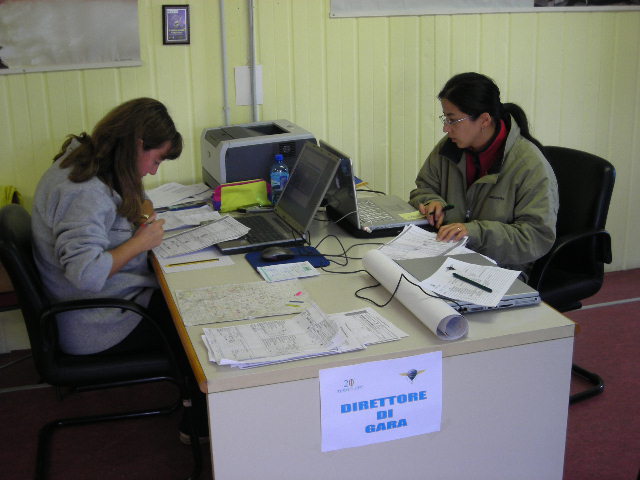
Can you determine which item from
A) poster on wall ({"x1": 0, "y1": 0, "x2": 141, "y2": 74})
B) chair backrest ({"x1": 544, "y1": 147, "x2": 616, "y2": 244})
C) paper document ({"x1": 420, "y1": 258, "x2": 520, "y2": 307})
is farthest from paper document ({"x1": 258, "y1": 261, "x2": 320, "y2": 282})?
poster on wall ({"x1": 0, "y1": 0, "x2": 141, "y2": 74})

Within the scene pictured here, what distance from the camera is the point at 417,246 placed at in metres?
2.28

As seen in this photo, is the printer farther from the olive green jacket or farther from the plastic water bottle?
the olive green jacket

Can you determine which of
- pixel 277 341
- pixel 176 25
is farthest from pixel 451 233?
pixel 176 25

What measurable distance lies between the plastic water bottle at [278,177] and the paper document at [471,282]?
40.2 inches

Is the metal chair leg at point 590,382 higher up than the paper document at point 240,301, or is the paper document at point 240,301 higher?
the paper document at point 240,301

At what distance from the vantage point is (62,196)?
2.07 meters

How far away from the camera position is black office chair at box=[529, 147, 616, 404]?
260 cm

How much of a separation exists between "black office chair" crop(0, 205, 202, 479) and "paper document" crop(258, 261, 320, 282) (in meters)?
0.34

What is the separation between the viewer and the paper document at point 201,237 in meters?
2.38

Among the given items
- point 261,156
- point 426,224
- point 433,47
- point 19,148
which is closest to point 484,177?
point 426,224

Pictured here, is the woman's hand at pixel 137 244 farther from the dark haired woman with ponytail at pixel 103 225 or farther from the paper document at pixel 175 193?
the paper document at pixel 175 193

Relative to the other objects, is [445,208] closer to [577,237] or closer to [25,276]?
[577,237]

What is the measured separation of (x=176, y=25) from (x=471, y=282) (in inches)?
70.6

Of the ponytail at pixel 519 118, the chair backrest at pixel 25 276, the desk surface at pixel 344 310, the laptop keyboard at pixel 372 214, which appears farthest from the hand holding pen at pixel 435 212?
the chair backrest at pixel 25 276
